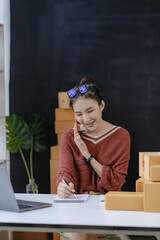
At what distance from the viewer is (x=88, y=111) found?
97.5 inches

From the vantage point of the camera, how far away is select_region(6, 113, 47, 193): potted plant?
500 cm

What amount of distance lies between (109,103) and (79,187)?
266 centimetres

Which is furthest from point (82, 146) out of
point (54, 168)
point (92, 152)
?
point (54, 168)

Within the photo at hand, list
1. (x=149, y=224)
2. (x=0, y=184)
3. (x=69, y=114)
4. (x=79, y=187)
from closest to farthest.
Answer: (x=149, y=224)
(x=0, y=184)
(x=79, y=187)
(x=69, y=114)

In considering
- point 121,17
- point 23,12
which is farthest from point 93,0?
point 23,12

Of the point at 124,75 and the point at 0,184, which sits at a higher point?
the point at 124,75

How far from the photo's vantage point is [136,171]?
4934mm

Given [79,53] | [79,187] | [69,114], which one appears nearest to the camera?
[79,187]

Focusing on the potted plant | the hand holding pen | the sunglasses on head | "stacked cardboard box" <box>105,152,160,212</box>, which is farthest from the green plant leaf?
"stacked cardboard box" <box>105,152,160,212</box>

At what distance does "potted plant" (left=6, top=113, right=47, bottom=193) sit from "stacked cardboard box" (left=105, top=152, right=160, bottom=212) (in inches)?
125

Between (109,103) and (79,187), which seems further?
(109,103)

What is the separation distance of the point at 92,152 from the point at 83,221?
902mm

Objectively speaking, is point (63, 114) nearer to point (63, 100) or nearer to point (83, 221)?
point (63, 100)

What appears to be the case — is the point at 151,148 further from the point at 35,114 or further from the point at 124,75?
the point at 35,114
